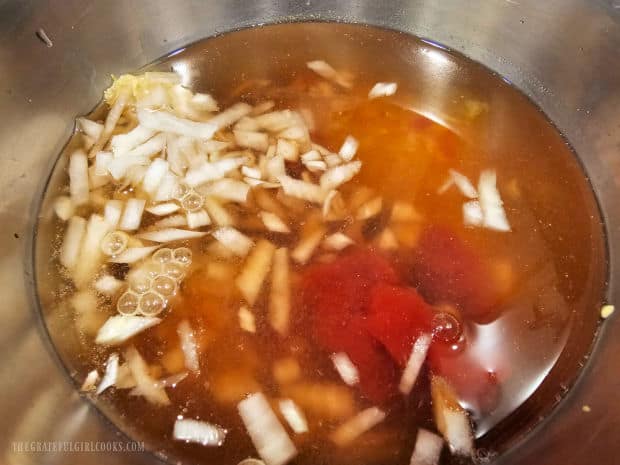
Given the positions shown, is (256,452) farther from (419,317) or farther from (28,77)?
(28,77)

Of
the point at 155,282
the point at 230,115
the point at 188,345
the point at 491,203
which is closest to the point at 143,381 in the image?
the point at 188,345

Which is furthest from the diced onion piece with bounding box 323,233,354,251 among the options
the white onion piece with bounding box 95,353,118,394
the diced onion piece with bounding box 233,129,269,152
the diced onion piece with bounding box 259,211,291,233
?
the white onion piece with bounding box 95,353,118,394

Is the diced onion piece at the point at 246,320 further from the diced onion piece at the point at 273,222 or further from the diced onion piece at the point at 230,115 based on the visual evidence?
the diced onion piece at the point at 230,115

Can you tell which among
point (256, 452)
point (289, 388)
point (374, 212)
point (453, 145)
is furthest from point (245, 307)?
point (453, 145)

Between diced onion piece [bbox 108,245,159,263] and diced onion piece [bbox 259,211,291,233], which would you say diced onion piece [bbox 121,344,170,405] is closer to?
diced onion piece [bbox 108,245,159,263]

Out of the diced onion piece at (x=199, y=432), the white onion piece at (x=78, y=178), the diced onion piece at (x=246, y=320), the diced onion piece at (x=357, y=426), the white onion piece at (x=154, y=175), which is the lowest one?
the diced onion piece at (x=357, y=426)

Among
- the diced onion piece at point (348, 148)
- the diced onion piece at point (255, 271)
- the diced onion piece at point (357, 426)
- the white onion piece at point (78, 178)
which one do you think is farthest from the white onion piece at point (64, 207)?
the diced onion piece at point (357, 426)
